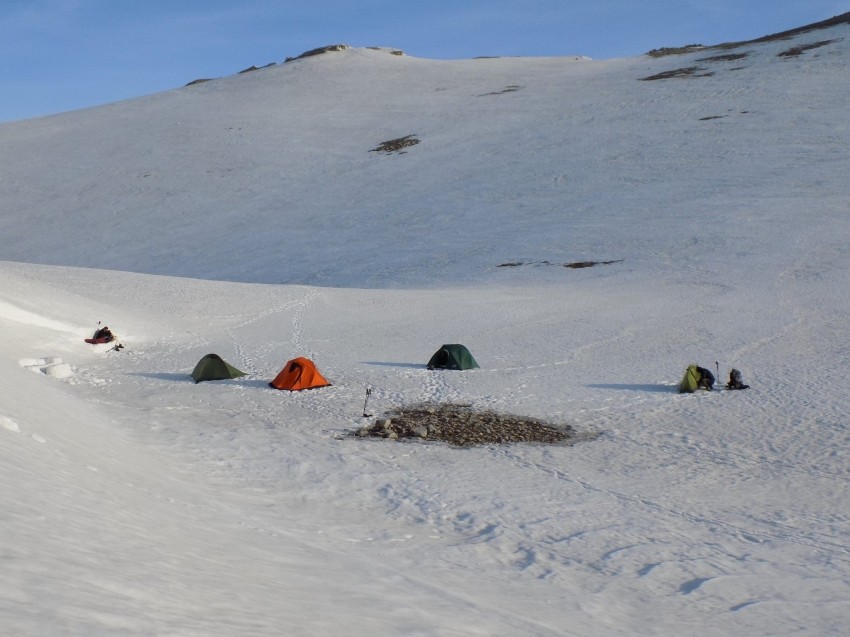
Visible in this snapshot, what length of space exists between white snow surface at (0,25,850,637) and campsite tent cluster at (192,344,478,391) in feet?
0.99

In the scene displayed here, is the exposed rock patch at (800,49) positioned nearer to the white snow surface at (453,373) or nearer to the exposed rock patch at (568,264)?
the white snow surface at (453,373)

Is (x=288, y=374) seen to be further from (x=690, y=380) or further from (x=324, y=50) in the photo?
(x=324, y=50)

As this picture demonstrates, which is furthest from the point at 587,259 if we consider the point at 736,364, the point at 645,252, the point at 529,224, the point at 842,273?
the point at 736,364

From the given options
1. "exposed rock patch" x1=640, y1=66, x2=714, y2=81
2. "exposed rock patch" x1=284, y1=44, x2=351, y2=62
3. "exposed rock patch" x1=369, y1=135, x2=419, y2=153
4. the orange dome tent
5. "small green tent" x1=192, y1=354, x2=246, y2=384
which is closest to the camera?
the orange dome tent

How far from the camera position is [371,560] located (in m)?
7.47

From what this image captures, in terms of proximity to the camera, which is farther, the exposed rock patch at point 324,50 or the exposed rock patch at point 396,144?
the exposed rock patch at point 324,50

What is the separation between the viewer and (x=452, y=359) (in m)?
16.2

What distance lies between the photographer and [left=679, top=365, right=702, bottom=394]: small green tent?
46.1ft

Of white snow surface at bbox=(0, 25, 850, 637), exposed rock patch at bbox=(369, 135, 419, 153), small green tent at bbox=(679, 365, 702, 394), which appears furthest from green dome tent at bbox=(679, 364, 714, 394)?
exposed rock patch at bbox=(369, 135, 419, 153)

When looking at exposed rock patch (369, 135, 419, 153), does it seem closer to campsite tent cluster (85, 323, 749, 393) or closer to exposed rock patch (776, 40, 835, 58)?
exposed rock patch (776, 40, 835, 58)

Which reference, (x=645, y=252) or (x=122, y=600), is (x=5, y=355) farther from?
(x=645, y=252)

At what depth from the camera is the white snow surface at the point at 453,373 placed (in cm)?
648

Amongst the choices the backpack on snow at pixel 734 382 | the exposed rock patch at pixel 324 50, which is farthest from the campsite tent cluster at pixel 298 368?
the exposed rock patch at pixel 324 50

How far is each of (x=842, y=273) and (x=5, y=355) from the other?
780 inches
